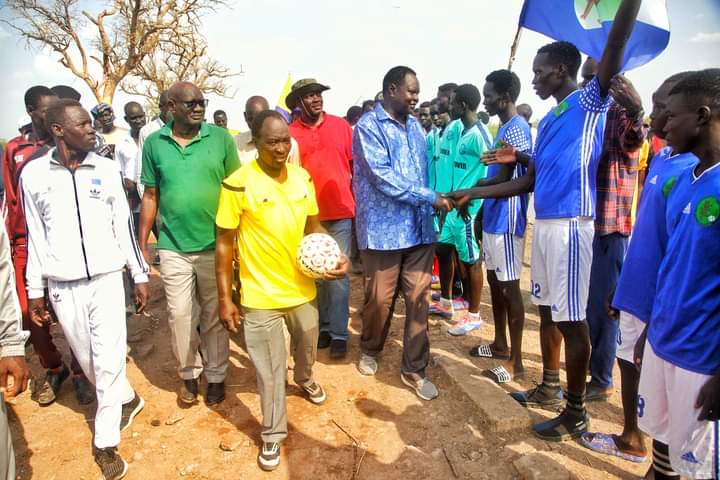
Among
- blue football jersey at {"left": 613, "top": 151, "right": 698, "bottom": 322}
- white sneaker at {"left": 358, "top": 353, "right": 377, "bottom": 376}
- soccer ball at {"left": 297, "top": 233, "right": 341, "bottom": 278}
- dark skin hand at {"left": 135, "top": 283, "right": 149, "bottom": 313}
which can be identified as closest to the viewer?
blue football jersey at {"left": 613, "top": 151, "right": 698, "bottom": 322}

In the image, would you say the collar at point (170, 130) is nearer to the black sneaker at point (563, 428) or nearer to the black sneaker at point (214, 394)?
the black sneaker at point (214, 394)

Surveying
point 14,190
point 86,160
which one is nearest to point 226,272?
point 86,160

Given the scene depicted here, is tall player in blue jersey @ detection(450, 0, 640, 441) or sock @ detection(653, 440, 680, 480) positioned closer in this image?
sock @ detection(653, 440, 680, 480)

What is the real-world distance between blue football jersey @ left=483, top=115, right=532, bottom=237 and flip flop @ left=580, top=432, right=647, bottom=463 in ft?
5.52

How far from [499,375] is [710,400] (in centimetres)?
220

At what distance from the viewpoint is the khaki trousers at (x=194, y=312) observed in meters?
3.44

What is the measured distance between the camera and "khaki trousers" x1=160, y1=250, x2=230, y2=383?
3441 mm

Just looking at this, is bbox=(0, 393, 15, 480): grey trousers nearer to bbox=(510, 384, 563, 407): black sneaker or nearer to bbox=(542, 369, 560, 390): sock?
bbox=(510, 384, 563, 407): black sneaker

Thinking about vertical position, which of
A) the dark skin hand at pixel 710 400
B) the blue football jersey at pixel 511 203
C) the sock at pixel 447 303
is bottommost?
the sock at pixel 447 303

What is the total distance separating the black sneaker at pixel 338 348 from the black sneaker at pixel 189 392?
130 cm

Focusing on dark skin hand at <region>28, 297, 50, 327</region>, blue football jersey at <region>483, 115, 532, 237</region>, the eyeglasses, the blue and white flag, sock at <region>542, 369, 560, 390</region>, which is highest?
the blue and white flag

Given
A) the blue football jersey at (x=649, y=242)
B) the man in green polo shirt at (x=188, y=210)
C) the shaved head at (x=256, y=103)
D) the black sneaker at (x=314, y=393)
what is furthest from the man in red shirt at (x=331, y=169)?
the blue football jersey at (x=649, y=242)

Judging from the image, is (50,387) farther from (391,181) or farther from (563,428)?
(563,428)

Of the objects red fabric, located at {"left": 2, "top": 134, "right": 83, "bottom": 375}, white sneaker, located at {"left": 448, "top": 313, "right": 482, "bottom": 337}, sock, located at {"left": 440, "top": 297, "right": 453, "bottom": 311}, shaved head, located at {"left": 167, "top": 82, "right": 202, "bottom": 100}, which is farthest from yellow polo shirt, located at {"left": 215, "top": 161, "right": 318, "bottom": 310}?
sock, located at {"left": 440, "top": 297, "right": 453, "bottom": 311}
